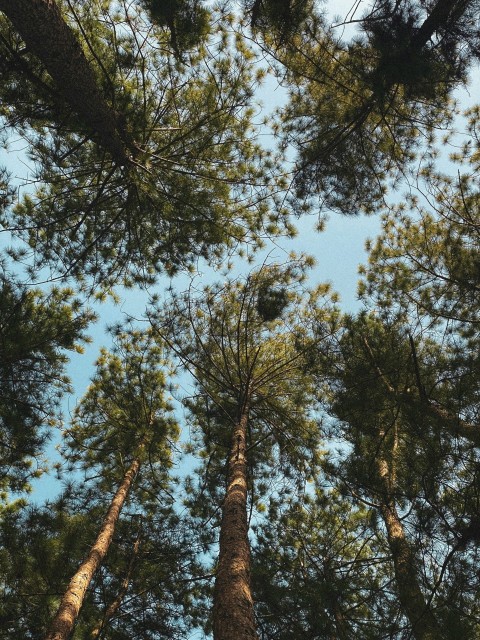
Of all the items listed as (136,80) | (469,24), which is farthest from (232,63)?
(469,24)

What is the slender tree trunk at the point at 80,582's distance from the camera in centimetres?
448

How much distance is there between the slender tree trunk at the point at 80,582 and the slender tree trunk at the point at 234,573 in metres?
1.79

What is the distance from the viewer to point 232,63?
21.0ft

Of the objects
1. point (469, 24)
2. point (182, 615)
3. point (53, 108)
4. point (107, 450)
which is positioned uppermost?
point (53, 108)

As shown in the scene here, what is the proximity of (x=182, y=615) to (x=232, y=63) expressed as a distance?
828 cm

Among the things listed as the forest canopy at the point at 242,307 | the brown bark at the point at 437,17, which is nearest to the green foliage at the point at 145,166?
the forest canopy at the point at 242,307

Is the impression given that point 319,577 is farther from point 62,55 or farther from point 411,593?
point 62,55

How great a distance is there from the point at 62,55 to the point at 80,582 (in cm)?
572

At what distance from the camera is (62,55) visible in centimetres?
446

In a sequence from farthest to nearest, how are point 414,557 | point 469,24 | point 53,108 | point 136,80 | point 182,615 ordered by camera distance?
point 182,615, point 136,80, point 53,108, point 414,557, point 469,24

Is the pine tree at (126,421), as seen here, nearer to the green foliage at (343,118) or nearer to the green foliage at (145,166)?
the green foliage at (145,166)

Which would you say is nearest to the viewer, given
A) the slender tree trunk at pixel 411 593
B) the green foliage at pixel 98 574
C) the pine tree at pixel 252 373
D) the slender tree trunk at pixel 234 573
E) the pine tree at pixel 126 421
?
the slender tree trunk at pixel 234 573

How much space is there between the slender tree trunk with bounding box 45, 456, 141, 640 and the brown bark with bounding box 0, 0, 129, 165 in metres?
5.33

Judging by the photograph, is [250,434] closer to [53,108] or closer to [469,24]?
[53,108]
